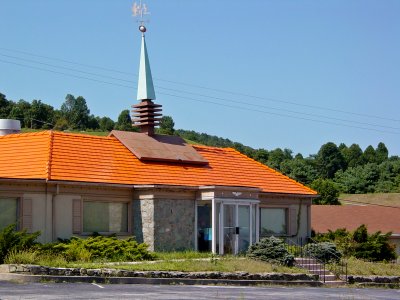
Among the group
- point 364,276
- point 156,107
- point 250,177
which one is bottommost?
point 364,276

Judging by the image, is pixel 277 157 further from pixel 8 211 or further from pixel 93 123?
pixel 8 211

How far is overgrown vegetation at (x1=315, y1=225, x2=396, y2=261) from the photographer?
134ft

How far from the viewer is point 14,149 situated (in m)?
36.4

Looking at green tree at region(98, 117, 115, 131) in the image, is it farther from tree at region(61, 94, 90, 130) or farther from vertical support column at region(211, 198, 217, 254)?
vertical support column at region(211, 198, 217, 254)

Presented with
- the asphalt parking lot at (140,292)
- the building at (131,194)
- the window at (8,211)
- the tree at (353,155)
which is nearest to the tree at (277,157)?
the tree at (353,155)

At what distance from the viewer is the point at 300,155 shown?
133 m

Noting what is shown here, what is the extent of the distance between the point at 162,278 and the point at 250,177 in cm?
1532

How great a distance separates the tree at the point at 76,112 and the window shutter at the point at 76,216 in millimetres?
88930

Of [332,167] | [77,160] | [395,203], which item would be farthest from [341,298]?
[332,167]

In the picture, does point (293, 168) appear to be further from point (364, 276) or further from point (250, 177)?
point (364, 276)

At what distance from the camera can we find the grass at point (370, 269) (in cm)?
3500

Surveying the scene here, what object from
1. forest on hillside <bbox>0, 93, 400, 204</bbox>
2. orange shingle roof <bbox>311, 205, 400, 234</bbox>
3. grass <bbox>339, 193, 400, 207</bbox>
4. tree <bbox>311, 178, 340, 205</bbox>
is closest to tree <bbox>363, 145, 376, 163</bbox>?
forest on hillside <bbox>0, 93, 400, 204</bbox>

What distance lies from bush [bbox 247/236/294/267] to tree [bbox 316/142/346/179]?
3559 inches

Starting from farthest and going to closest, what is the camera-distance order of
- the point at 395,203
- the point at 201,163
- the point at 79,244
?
the point at 395,203 → the point at 201,163 → the point at 79,244
